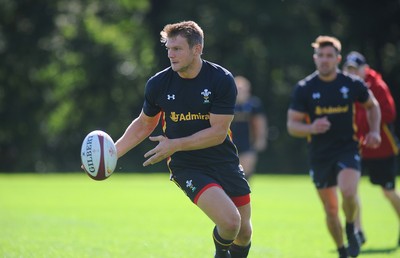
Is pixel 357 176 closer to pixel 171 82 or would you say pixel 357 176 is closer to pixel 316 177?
pixel 316 177

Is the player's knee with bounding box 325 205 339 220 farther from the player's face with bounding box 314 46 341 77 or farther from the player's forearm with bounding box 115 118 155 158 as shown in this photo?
the player's forearm with bounding box 115 118 155 158

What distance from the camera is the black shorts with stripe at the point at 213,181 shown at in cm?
654

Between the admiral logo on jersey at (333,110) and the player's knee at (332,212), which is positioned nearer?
the player's knee at (332,212)

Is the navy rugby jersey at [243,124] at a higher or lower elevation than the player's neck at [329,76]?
lower

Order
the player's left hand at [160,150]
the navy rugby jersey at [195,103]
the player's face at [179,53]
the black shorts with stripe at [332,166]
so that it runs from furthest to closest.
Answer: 1. the black shorts with stripe at [332,166]
2. the navy rugby jersey at [195,103]
3. the player's face at [179,53]
4. the player's left hand at [160,150]

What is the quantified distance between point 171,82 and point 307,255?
3.03 meters

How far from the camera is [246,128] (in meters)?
15.4

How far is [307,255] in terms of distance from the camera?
28.5ft

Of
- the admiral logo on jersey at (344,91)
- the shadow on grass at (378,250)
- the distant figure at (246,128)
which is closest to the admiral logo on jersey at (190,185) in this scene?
the admiral logo on jersey at (344,91)

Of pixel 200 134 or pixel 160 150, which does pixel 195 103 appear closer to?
pixel 200 134

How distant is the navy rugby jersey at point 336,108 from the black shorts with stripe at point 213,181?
81.7 inches

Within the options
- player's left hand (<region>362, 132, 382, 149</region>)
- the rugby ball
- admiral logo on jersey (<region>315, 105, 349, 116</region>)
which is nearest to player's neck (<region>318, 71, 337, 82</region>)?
admiral logo on jersey (<region>315, 105, 349, 116</region>)

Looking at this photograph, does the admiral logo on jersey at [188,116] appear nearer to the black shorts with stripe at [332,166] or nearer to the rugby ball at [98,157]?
the rugby ball at [98,157]

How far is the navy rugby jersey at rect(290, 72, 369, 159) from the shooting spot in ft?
28.2
